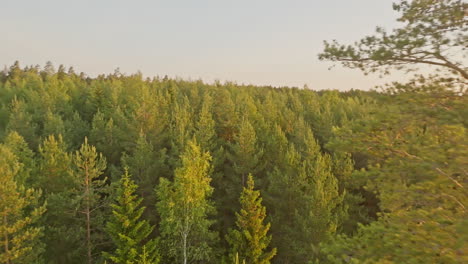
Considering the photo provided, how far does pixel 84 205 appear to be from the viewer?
2564 centimetres

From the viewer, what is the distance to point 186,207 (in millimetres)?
22828

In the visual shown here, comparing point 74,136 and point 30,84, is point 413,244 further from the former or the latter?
point 30,84

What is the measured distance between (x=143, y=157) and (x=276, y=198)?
1151 cm

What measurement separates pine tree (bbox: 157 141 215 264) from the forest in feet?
0.32

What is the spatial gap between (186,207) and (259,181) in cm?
849

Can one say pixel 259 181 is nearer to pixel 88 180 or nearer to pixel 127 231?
pixel 127 231

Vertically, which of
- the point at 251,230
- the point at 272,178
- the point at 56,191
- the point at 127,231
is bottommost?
the point at 127,231

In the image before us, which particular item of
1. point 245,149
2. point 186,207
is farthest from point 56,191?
point 245,149

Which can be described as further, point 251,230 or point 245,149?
point 245,149

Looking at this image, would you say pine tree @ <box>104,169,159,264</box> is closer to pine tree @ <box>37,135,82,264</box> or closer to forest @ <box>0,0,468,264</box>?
forest @ <box>0,0,468,264</box>

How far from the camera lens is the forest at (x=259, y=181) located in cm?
570

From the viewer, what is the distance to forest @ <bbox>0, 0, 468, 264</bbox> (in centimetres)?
Result: 570

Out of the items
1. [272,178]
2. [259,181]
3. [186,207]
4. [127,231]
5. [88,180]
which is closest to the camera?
[186,207]

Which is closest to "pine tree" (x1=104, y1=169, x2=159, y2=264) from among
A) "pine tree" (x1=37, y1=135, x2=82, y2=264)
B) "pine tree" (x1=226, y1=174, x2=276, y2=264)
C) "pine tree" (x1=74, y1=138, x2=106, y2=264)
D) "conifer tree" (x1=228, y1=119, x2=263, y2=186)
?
"pine tree" (x1=74, y1=138, x2=106, y2=264)
